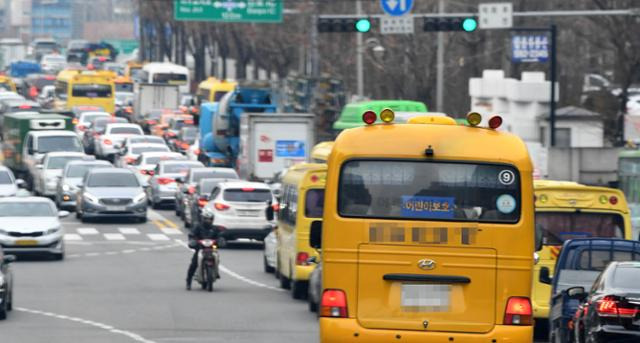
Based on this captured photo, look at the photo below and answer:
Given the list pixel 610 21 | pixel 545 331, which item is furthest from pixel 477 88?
pixel 545 331

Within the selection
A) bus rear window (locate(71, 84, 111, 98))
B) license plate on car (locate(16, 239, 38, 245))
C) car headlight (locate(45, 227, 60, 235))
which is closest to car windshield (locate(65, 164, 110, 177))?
car headlight (locate(45, 227, 60, 235))

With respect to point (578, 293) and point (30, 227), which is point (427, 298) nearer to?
point (578, 293)

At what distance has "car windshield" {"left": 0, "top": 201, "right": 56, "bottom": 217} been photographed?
1382 inches

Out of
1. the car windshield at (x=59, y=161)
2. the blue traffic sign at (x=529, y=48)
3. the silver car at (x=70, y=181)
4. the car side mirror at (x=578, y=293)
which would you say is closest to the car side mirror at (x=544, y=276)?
the car side mirror at (x=578, y=293)

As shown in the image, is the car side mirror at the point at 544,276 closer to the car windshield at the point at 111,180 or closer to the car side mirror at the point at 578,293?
the car side mirror at the point at 578,293

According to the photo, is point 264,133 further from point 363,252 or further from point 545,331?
point 363,252

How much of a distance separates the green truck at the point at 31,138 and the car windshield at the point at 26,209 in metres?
17.5

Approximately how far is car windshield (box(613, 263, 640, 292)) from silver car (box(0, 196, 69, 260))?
62.1 feet

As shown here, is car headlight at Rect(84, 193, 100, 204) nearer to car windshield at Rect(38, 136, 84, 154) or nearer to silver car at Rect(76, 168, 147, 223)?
silver car at Rect(76, 168, 147, 223)

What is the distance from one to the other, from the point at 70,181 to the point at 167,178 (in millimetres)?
3156

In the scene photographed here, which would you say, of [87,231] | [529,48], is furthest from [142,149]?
[87,231]

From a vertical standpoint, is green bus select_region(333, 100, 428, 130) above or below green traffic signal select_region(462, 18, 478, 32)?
below

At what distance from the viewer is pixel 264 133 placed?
48688 mm

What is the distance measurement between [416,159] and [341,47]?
6487cm
